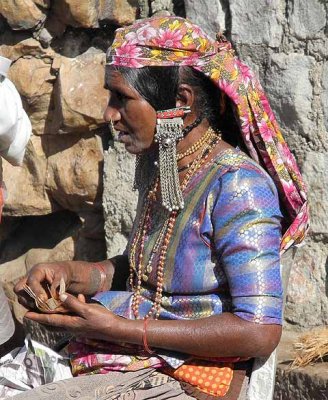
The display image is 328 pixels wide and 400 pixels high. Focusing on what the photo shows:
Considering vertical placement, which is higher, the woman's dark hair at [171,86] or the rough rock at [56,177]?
the woman's dark hair at [171,86]

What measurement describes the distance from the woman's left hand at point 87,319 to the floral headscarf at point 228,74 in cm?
52

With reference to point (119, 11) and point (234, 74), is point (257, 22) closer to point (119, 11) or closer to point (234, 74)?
point (119, 11)

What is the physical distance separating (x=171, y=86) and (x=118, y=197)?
1.42 metres

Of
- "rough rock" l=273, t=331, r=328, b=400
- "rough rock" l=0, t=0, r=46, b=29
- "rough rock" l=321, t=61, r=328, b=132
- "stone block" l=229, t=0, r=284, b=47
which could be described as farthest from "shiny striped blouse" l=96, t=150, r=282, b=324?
"rough rock" l=0, t=0, r=46, b=29

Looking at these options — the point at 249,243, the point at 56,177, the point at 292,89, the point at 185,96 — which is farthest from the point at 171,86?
the point at 56,177

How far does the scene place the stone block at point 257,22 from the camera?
144 inches

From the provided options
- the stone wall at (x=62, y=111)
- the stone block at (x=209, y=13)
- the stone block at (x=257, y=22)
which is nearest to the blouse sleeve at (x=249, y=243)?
the stone block at (x=257, y=22)

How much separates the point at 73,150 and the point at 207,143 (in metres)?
1.53

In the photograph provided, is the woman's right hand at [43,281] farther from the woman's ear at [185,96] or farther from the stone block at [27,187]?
the stone block at [27,187]

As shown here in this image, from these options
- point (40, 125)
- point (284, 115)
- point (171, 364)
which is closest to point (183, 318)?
point (171, 364)

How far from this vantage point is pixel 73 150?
425 centimetres

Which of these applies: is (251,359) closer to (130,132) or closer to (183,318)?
(183,318)

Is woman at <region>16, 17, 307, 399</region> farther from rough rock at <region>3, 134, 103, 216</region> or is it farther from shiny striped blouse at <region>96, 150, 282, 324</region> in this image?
rough rock at <region>3, 134, 103, 216</region>

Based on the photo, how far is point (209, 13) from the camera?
3.80m
